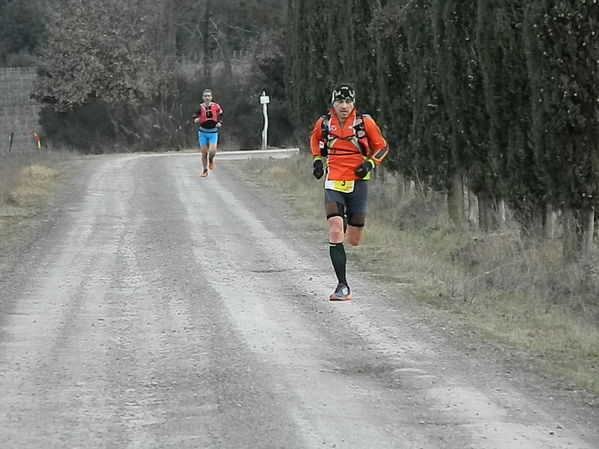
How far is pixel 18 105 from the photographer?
54.3 metres

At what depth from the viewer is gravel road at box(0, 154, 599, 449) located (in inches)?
252

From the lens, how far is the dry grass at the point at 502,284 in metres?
9.05

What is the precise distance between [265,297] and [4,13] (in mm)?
56030

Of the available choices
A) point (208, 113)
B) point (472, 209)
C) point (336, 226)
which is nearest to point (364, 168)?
point (336, 226)

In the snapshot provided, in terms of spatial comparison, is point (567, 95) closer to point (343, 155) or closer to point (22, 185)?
point (343, 155)

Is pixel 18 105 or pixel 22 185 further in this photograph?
pixel 18 105

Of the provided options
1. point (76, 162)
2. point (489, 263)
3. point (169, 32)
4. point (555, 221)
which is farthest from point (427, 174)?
point (169, 32)

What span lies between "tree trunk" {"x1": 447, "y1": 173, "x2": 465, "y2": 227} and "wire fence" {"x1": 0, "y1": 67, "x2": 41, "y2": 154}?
123 feet

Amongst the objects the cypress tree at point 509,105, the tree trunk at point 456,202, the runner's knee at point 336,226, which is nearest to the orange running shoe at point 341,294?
the runner's knee at point 336,226

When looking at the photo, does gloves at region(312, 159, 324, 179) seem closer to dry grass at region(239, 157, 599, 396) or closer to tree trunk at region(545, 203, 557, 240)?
dry grass at region(239, 157, 599, 396)

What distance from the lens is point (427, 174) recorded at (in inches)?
740

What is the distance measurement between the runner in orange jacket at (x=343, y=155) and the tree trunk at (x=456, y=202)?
7.48m

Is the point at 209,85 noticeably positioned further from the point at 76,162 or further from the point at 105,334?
the point at 105,334

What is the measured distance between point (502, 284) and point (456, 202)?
21.5 ft
